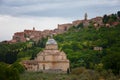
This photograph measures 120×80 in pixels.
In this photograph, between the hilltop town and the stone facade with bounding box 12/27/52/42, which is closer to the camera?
the hilltop town

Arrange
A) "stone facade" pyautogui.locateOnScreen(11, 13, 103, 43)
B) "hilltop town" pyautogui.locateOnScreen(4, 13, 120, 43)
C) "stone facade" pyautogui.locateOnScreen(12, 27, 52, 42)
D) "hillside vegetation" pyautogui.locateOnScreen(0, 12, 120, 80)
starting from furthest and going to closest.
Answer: "stone facade" pyautogui.locateOnScreen(12, 27, 52, 42)
"stone facade" pyautogui.locateOnScreen(11, 13, 103, 43)
"hilltop town" pyautogui.locateOnScreen(4, 13, 120, 43)
"hillside vegetation" pyautogui.locateOnScreen(0, 12, 120, 80)

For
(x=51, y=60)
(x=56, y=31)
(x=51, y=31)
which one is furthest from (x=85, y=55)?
(x=51, y=31)

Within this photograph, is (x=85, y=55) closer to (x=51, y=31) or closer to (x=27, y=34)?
(x=51, y=31)

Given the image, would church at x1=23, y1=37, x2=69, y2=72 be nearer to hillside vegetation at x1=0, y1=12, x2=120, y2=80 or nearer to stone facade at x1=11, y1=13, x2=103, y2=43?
hillside vegetation at x1=0, y1=12, x2=120, y2=80

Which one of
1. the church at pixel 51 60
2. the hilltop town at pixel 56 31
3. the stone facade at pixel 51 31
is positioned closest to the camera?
the church at pixel 51 60

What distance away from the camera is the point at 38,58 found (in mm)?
82875

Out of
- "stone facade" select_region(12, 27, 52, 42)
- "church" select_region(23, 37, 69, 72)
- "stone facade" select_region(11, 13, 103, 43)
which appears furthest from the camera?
"stone facade" select_region(12, 27, 52, 42)

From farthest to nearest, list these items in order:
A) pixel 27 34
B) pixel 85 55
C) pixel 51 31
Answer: pixel 27 34
pixel 51 31
pixel 85 55

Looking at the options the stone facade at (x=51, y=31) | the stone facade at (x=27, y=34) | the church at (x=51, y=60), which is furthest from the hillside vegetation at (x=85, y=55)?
the stone facade at (x=27, y=34)

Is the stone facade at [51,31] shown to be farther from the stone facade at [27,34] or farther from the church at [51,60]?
the church at [51,60]

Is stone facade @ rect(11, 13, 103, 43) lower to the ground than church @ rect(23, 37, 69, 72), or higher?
higher

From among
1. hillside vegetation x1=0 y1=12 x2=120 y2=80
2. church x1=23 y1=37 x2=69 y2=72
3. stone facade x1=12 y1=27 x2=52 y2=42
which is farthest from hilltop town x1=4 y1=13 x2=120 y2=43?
church x1=23 y1=37 x2=69 y2=72

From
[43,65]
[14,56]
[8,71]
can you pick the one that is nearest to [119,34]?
[14,56]

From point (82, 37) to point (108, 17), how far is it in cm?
2193
